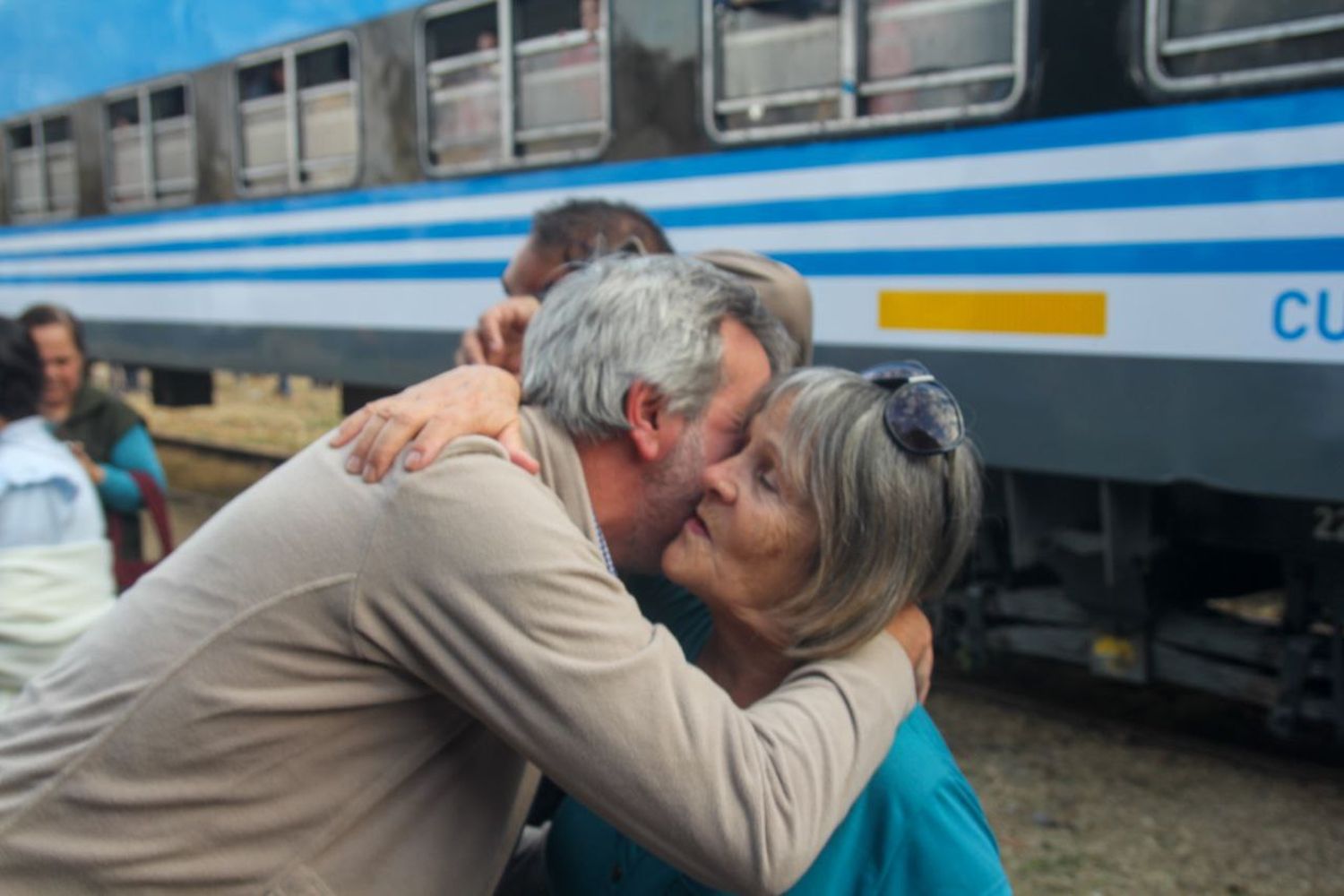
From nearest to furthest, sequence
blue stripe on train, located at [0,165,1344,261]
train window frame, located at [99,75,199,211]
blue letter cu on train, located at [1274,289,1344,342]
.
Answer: blue letter cu on train, located at [1274,289,1344,342] < blue stripe on train, located at [0,165,1344,261] < train window frame, located at [99,75,199,211]

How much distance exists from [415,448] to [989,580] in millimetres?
3901

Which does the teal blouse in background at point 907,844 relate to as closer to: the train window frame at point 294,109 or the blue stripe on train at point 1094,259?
the blue stripe on train at point 1094,259

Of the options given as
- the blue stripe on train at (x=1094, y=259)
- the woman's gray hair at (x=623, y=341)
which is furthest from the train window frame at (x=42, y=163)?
the woman's gray hair at (x=623, y=341)

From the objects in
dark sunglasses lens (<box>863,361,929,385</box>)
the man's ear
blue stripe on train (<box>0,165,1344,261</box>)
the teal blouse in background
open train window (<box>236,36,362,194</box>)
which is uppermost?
open train window (<box>236,36,362,194</box>)

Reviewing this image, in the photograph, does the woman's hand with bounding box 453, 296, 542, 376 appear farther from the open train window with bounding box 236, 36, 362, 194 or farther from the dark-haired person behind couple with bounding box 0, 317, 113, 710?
the open train window with bounding box 236, 36, 362, 194

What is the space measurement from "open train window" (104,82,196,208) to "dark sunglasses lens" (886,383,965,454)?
24.8ft

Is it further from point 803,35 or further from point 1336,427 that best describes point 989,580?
point 803,35

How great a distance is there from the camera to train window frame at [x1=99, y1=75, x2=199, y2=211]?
8.21 metres

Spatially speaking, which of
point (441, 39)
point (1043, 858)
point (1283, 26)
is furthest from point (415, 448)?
point (441, 39)

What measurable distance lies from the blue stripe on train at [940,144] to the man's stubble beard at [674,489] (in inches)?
103

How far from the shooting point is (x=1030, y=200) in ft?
13.6


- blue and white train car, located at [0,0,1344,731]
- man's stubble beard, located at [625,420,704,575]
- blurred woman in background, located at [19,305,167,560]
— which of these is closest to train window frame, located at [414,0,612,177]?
blue and white train car, located at [0,0,1344,731]

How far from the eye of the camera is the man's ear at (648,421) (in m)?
1.78

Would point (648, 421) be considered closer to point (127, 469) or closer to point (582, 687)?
point (582, 687)
